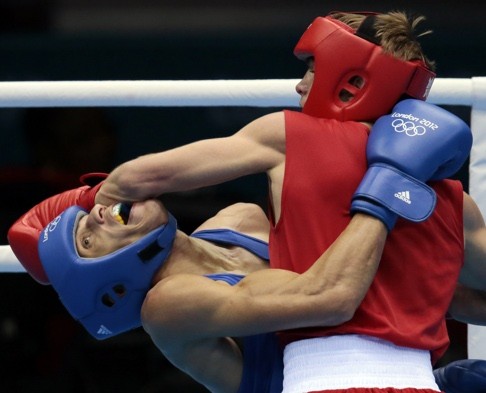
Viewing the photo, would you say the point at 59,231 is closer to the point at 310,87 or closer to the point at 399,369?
the point at 310,87

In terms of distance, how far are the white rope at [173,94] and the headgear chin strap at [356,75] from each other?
0.30 m

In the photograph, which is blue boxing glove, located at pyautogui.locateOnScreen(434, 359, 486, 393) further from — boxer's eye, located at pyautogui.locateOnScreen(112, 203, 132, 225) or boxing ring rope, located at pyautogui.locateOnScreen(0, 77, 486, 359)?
boxer's eye, located at pyautogui.locateOnScreen(112, 203, 132, 225)

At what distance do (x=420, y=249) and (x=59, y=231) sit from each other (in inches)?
27.5

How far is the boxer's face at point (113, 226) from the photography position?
231cm

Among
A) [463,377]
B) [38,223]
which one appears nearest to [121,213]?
[38,223]

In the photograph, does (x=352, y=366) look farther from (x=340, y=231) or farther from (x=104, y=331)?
(x=104, y=331)

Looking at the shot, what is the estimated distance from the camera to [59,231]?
7.73 ft

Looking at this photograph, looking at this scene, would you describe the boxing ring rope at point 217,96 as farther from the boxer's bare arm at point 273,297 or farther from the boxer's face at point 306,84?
the boxer's bare arm at point 273,297

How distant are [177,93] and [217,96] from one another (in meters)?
0.09

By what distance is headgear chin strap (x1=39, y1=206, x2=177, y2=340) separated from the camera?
2.32m

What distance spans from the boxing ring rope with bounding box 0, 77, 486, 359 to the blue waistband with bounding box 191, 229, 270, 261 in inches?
12.3

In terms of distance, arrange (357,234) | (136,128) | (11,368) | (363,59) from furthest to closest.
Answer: (136,128), (11,368), (363,59), (357,234)

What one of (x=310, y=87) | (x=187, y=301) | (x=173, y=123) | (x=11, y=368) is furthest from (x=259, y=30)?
(x=187, y=301)

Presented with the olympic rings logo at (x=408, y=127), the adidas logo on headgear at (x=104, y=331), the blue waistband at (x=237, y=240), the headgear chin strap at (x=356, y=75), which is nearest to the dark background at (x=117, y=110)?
the blue waistband at (x=237, y=240)
